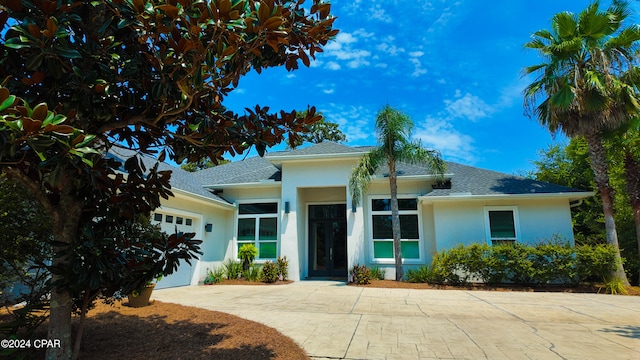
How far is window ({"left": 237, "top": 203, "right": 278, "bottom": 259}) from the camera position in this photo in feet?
45.7

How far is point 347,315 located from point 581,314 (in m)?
4.98

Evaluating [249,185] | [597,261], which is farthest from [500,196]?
[249,185]

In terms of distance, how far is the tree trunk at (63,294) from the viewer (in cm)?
296

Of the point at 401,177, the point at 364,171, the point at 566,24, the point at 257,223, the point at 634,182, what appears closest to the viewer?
the point at 566,24

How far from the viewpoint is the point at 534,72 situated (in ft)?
38.8

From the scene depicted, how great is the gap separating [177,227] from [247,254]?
321 centimetres

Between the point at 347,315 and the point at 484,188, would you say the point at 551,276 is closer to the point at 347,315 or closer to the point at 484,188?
the point at 484,188

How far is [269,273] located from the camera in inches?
486

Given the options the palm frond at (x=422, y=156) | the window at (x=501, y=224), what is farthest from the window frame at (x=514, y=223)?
the palm frond at (x=422, y=156)

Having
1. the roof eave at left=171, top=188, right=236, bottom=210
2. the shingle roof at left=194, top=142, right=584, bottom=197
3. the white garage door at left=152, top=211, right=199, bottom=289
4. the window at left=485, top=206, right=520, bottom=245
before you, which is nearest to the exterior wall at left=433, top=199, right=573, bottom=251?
the window at left=485, top=206, right=520, bottom=245

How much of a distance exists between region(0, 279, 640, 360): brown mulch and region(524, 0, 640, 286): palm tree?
11943mm

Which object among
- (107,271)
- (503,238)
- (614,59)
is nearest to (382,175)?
(503,238)

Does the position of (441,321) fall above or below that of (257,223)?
below

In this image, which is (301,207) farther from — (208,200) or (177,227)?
(177,227)
